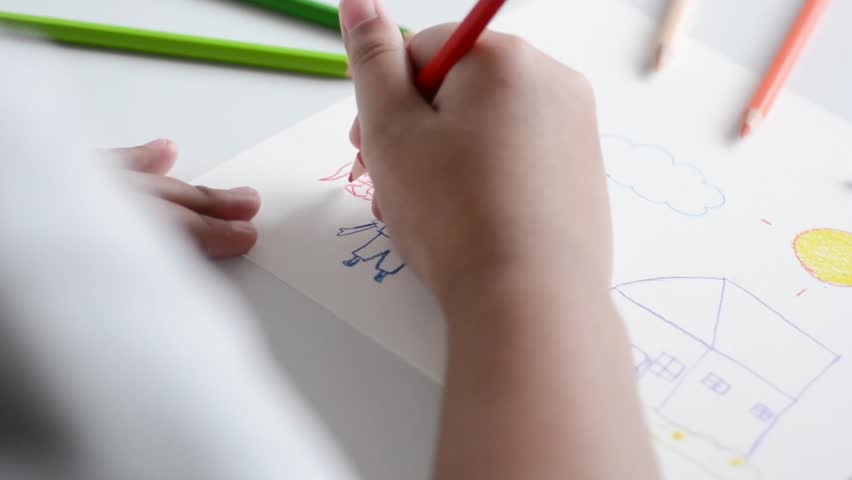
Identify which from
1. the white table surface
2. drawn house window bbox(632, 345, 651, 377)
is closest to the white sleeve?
the white table surface

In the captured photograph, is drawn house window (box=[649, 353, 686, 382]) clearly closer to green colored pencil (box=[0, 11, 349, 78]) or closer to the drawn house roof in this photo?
the drawn house roof

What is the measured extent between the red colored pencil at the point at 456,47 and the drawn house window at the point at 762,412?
218mm

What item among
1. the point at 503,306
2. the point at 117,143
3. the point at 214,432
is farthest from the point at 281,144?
the point at 214,432

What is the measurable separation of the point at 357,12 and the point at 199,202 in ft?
0.44

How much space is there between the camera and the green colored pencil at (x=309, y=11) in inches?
23.0

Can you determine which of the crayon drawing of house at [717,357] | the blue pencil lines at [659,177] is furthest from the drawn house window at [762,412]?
the blue pencil lines at [659,177]

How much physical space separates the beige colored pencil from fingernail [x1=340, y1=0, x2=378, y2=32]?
23 centimetres

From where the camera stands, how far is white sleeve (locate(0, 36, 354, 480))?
6.4 inches

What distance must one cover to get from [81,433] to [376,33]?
13.0 inches

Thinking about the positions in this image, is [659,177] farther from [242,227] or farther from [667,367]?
[242,227]

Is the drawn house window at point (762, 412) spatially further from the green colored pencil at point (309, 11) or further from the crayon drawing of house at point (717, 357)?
the green colored pencil at point (309, 11)

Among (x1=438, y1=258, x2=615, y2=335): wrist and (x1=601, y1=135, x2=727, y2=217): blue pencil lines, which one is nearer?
A: (x1=438, y1=258, x2=615, y2=335): wrist

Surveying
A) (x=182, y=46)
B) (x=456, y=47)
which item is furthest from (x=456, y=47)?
(x=182, y=46)

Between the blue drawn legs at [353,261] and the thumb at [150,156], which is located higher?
the thumb at [150,156]
